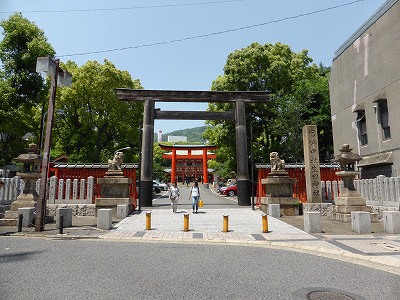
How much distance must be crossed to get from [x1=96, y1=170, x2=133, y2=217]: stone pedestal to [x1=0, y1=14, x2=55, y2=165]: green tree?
12.2 metres

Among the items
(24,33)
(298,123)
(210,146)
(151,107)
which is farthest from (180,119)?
(210,146)

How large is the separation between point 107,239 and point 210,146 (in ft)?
117

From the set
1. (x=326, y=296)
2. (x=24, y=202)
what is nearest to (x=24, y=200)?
(x=24, y=202)

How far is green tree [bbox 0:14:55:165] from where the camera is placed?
71.4 ft

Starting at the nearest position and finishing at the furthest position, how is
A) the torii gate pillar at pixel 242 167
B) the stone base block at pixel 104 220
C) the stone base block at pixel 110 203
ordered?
the stone base block at pixel 104 220
the stone base block at pixel 110 203
the torii gate pillar at pixel 242 167

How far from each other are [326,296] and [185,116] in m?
15.9

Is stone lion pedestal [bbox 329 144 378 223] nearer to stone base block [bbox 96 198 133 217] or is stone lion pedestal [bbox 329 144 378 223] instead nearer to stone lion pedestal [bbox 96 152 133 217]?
stone lion pedestal [bbox 96 152 133 217]

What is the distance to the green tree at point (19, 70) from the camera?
21.8 m

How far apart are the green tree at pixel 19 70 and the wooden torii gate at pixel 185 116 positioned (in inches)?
366

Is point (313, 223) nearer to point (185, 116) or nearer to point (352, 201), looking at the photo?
point (352, 201)

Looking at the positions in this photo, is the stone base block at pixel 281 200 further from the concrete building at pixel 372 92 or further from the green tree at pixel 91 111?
the green tree at pixel 91 111

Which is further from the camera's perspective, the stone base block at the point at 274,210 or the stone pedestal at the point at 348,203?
the stone base block at the point at 274,210

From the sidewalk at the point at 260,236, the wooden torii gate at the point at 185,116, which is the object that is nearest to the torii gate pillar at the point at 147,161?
the wooden torii gate at the point at 185,116

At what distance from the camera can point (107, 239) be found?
902 centimetres
